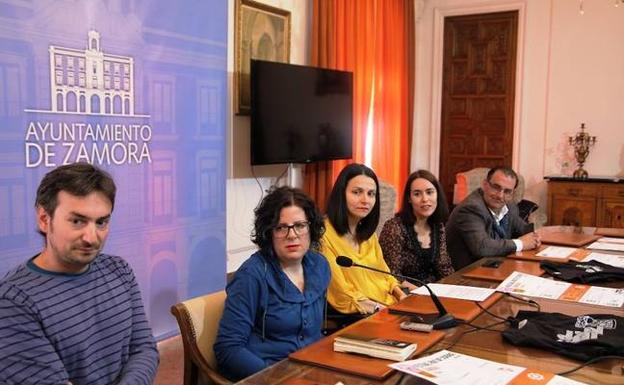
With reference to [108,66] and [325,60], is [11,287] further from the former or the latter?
[325,60]

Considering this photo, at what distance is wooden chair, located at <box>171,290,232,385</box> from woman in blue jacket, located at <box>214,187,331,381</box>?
1.9 inches

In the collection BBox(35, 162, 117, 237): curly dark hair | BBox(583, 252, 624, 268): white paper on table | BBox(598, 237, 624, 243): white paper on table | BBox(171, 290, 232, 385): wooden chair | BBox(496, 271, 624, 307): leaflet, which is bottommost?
BBox(171, 290, 232, 385): wooden chair

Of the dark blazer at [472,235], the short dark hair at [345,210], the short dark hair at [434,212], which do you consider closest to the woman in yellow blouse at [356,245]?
the short dark hair at [345,210]

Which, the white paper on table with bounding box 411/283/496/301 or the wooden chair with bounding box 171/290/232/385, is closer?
the wooden chair with bounding box 171/290/232/385

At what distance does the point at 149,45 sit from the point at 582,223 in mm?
4063

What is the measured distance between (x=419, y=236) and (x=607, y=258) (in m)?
0.86

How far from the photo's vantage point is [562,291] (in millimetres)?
2221

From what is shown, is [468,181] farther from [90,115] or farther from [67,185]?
[67,185]

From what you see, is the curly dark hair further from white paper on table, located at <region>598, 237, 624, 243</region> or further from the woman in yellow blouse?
white paper on table, located at <region>598, 237, 624, 243</region>

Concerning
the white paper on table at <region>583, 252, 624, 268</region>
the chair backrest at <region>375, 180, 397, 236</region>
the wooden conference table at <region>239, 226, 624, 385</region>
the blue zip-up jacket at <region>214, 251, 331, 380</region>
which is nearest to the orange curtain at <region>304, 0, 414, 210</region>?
the chair backrest at <region>375, 180, 397, 236</region>

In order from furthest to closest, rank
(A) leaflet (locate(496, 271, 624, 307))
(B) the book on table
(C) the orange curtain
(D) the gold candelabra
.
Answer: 1. (D) the gold candelabra
2. (C) the orange curtain
3. (A) leaflet (locate(496, 271, 624, 307))
4. (B) the book on table

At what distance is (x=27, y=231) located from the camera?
251cm

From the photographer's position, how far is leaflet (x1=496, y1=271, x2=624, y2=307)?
211cm

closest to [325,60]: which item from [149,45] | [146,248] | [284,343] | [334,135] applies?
[334,135]
